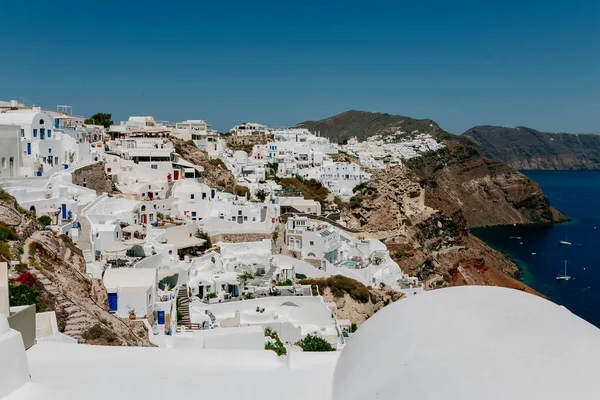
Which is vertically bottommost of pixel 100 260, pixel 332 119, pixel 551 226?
pixel 551 226

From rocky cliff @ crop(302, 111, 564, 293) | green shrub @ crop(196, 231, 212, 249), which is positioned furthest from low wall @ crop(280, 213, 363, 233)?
green shrub @ crop(196, 231, 212, 249)

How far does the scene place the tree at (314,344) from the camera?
609 inches

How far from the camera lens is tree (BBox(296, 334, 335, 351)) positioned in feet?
50.8

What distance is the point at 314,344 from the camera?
15.8 metres

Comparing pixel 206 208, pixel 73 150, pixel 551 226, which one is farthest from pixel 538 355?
pixel 551 226

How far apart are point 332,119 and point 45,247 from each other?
183 meters

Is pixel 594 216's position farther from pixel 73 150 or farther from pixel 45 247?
pixel 45 247

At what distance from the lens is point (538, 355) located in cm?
370

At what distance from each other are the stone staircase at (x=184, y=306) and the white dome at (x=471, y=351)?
42.5ft

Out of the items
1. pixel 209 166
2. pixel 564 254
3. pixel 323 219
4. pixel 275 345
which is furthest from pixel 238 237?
pixel 564 254

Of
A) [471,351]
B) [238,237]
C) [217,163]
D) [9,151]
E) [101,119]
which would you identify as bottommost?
→ [238,237]

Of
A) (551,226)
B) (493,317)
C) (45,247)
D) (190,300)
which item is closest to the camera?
(493,317)

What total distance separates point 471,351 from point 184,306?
51.2 ft

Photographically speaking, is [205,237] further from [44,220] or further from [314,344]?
[314,344]
